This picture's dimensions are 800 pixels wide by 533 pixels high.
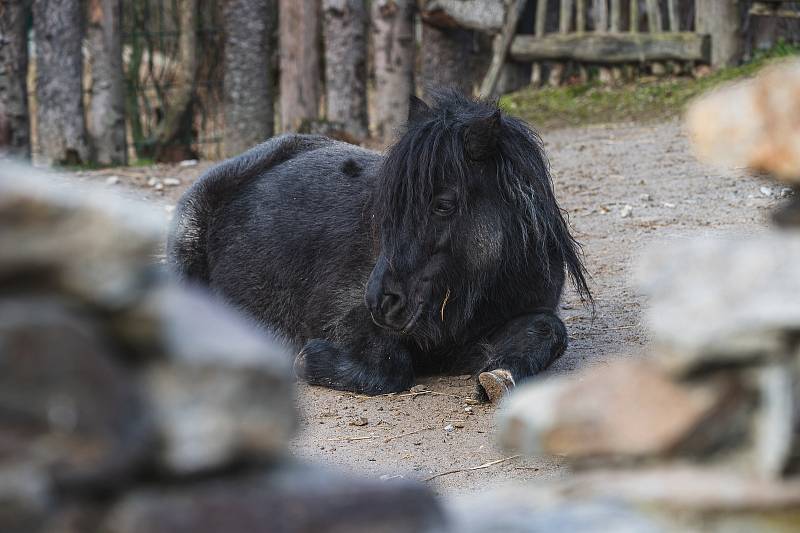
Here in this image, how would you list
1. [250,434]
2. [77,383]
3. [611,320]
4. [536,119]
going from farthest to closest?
1. [536,119]
2. [611,320]
3. [250,434]
4. [77,383]

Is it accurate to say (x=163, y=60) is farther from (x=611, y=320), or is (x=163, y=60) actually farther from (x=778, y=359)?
(x=778, y=359)

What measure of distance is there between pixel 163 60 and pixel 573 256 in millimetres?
11148

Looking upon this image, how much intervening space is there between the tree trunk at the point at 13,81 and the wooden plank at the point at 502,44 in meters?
5.76

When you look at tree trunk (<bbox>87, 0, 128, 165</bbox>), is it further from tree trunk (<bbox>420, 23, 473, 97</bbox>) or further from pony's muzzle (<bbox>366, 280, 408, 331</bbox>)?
pony's muzzle (<bbox>366, 280, 408, 331</bbox>)

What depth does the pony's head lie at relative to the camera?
5.23 m

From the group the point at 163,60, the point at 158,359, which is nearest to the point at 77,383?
the point at 158,359

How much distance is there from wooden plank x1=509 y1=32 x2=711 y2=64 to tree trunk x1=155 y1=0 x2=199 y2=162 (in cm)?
431

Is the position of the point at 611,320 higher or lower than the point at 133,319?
lower

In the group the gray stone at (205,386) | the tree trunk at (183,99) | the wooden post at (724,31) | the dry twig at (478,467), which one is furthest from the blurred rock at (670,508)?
the tree trunk at (183,99)

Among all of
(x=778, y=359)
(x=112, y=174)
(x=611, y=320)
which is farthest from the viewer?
(x=112, y=174)

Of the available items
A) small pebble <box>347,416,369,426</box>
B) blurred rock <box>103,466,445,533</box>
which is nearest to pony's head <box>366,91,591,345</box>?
small pebble <box>347,416,369,426</box>

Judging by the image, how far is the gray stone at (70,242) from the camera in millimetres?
1688

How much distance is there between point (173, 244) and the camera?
23.6 ft

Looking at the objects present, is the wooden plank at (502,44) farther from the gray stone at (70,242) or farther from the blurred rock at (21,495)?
the blurred rock at (21,495)
